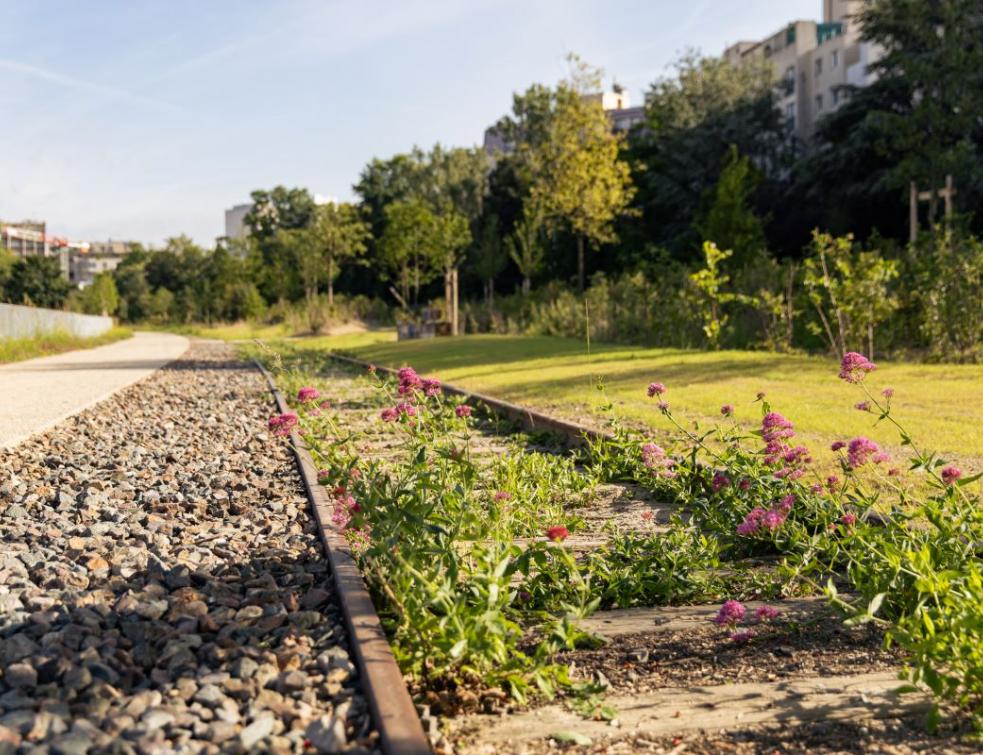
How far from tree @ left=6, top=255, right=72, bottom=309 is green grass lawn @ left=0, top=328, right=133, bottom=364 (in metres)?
36.4

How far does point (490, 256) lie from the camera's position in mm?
46094

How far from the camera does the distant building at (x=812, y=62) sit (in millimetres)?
48906

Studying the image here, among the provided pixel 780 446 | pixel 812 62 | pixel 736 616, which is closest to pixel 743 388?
pixel 780 446

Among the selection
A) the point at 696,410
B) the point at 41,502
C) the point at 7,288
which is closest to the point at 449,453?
the point at 41,502

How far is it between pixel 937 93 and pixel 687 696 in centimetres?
3217

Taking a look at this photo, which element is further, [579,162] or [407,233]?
[407,233]

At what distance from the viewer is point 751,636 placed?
308 cm

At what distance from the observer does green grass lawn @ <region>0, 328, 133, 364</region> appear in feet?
71.3

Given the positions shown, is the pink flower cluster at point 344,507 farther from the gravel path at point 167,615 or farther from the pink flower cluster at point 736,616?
the pink flower cluster at point 736,616

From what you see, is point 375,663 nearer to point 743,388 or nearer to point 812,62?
point 743,388

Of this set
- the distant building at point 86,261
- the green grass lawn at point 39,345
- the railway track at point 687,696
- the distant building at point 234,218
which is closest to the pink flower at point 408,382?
the railway track at point 687,696

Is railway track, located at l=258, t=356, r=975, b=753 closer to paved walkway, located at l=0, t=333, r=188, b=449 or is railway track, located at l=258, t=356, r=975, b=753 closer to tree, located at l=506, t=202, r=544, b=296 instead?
paved walkway, located at l=0, t=333, r=188, b=449

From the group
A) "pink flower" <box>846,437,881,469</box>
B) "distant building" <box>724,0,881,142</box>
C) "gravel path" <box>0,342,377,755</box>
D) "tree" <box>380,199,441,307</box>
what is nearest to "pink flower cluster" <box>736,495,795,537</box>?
"pink flower" <box>846,437,881,469</box>

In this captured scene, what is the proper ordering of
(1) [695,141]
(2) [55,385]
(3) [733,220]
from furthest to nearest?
1. (1) [695,141]
2. (3) [733,220]
3. (2) [55,385]
